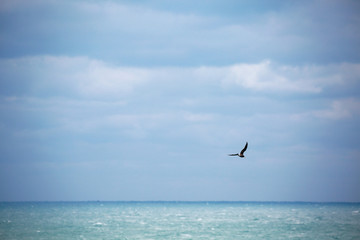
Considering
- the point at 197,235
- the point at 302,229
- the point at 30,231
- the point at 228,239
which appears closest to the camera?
the point at 228,239

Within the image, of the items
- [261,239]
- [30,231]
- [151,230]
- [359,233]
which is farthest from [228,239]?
[30,231]

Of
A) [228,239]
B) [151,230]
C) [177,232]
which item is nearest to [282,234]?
[228,239]

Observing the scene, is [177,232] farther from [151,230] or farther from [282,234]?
[282,234]

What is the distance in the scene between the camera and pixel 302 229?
62688mm

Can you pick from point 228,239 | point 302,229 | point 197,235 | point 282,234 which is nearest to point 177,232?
point 197,235

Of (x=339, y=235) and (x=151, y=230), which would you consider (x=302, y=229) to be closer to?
(x=339, y=235)

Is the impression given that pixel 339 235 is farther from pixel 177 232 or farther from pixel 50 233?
pixel 50 233

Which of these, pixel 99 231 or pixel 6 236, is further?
pixel 99 231

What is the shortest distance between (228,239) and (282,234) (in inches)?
363

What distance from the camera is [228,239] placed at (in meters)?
50.5

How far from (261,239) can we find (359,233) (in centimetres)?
1455

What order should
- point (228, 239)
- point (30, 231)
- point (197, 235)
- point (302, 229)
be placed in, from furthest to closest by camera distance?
1. point (302, 229)
2. point (30, 231)
3. point (197, 235)
4. point (228, 239)

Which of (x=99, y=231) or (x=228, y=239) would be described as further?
(x=99, y=231)

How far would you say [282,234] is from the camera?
55812mm
